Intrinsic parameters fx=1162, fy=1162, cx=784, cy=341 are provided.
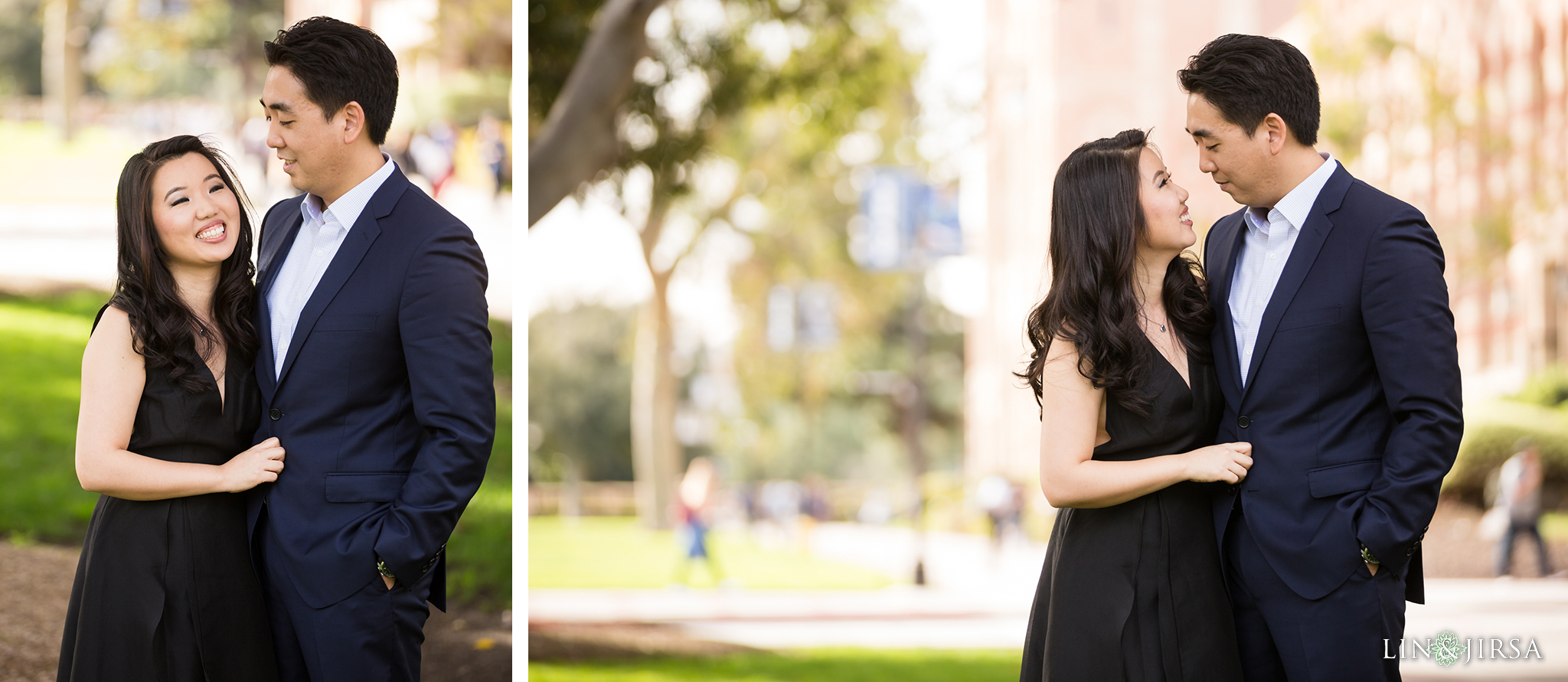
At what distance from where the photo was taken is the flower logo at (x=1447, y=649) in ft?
31.9

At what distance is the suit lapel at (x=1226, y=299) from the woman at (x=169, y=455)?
263 centimetres

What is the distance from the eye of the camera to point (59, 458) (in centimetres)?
951

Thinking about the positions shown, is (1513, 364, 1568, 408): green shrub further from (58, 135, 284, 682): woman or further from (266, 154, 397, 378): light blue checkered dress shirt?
(58, 135, 284, 682): woman

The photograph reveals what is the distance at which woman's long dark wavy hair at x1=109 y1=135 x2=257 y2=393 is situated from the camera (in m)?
3.15

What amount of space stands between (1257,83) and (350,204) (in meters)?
2.57

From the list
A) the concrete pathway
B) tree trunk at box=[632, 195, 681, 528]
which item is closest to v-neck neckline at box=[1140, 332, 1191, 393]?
the concrete pathway

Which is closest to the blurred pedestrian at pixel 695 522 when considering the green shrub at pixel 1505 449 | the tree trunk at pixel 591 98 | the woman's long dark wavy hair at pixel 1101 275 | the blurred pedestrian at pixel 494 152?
the blurred pedestrian at pixel 494 152

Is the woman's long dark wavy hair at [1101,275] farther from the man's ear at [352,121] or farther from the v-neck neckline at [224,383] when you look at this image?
the v-neck neckline at [224,383]

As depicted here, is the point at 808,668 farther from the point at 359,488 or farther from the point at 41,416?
the point at 41,416

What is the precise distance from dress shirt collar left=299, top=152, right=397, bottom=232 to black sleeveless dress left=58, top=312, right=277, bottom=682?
0.54 meters

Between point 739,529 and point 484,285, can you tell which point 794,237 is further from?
point 484,285

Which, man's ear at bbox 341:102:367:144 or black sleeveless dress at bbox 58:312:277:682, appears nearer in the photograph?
black sleeveless dress at bbox 58:312:277:682

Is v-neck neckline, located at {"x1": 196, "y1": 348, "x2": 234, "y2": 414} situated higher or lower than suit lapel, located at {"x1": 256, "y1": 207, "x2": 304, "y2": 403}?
lower

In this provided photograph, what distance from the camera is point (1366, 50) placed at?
1914cm
